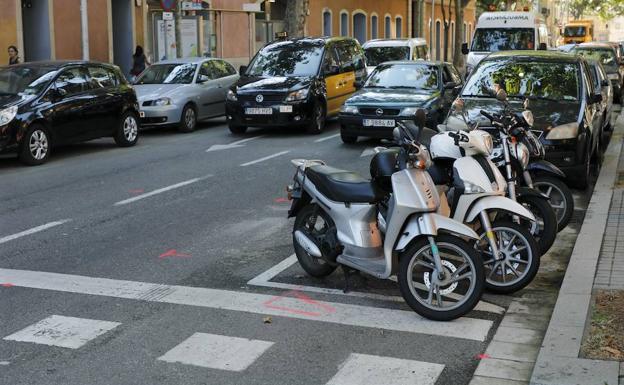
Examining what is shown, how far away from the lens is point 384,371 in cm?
514

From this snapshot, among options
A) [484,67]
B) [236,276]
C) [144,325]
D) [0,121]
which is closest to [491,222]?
[236,276]

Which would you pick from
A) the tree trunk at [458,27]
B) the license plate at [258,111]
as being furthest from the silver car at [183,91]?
the tree trunk at [458,27]

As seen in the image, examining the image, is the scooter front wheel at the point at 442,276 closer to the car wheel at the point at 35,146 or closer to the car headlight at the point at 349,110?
the car wheel at the point at 35,146

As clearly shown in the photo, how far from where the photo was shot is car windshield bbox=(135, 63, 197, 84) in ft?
64.2

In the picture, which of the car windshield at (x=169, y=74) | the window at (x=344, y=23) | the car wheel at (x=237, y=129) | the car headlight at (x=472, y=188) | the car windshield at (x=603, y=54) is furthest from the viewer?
the window at (x=344, y=23)

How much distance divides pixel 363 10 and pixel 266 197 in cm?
3949

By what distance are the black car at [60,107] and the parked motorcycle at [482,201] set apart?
875cm

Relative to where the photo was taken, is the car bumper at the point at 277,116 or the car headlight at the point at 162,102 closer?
the car bumper at the point at 277,116

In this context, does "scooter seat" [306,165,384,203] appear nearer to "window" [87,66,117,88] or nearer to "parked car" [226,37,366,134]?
"window" [87,66,117,88]

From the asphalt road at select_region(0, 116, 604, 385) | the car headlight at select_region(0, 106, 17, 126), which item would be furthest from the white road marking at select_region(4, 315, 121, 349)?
the car headlight at select_region(0, 106, 17, 126)

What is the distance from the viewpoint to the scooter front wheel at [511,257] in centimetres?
654

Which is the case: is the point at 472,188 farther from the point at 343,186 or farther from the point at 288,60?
the point at 288,60

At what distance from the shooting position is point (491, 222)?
21.7ft

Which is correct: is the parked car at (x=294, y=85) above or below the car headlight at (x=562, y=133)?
above
